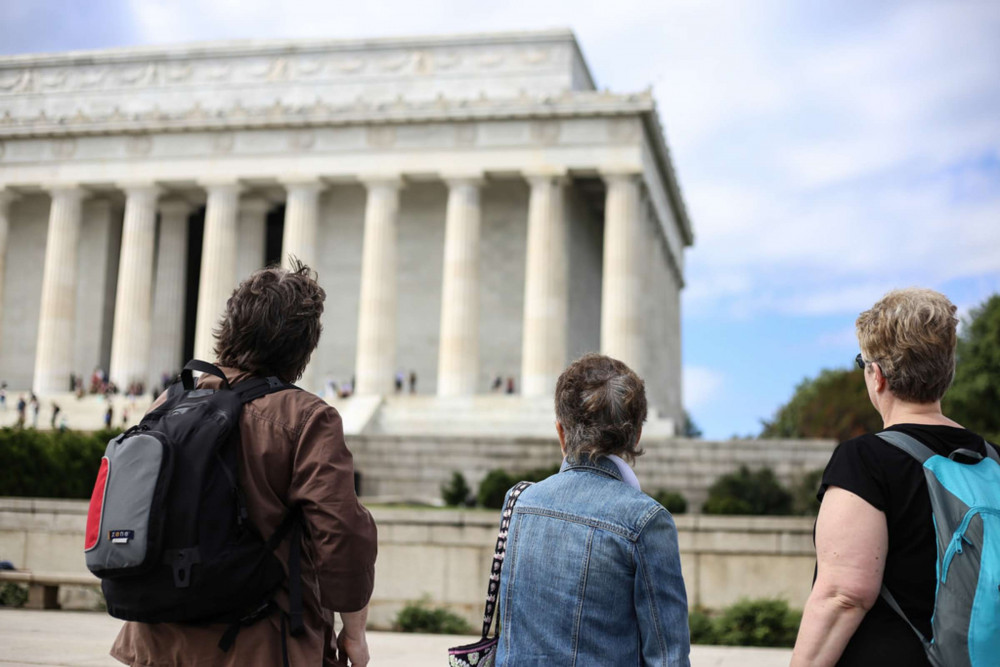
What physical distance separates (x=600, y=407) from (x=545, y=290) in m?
43.6

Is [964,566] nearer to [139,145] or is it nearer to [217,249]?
[217,249]

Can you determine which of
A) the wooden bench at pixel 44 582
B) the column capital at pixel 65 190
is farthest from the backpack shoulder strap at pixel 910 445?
the column capital at pixel 65 190

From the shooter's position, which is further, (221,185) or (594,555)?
(221,185)

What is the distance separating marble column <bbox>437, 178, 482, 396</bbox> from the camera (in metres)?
48.3

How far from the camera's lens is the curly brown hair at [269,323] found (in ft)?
15.6

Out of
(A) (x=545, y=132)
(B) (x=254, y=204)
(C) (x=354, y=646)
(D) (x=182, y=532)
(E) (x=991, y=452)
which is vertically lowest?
(C) (x=354, y=646)

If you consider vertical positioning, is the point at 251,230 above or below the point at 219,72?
below

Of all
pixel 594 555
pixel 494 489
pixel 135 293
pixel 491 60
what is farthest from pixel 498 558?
pixel 491 60

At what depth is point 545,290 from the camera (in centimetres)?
4800

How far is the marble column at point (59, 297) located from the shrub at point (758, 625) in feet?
149

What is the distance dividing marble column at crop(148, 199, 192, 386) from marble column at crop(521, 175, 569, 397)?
64.4 ft

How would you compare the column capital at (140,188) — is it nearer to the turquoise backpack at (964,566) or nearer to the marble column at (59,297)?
the marble column at (59,297)

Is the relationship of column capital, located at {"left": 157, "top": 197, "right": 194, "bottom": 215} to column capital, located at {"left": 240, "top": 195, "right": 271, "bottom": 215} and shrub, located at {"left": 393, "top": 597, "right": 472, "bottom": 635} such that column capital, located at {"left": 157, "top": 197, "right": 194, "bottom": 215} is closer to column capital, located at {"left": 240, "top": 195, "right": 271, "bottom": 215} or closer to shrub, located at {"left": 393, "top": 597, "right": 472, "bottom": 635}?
column capital, located at {"left": 240, "top": 195, "right": 271, "bottom": 215}

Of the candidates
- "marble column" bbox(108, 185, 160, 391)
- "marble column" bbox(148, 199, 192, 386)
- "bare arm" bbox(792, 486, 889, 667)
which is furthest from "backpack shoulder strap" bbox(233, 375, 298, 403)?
"marble column" bbox(148, 199, 192, 386)
